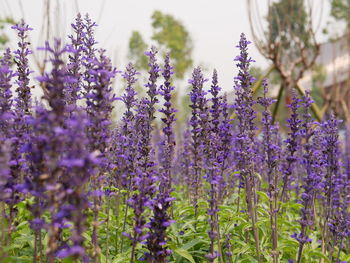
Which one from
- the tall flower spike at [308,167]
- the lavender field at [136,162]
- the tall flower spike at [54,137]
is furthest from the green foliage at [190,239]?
the tall flower spike at [54,137]

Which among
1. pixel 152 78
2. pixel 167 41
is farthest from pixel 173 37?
pixel 152 78

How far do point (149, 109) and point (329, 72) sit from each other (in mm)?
56896

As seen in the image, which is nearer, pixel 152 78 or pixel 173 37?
pixel 152 78

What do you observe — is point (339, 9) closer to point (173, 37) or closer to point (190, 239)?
point (173, 37)

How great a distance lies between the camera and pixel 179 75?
2037 inches

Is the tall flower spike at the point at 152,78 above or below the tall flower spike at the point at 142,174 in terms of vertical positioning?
above

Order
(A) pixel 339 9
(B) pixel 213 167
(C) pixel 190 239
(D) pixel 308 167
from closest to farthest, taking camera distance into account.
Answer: (B) pixel 213 167 → (D) pixel 308 167 → (C) pixel 190 239 → (A) pixel 339 9

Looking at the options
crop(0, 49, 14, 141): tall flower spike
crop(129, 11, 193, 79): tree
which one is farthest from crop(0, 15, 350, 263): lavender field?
crop(129, 11, 193, 79): tree

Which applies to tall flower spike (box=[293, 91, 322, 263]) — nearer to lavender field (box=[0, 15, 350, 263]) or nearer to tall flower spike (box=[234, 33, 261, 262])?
lavender field (box=[0, 15, 350, 263])

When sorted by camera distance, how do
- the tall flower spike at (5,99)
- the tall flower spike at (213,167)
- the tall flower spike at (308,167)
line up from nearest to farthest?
the tall flower spike at (5,99) → the tall flower spike at (213,167) → the tall flower spike at (308,167)

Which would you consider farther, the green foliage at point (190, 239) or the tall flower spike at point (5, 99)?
the green foliage at point (190, 239)

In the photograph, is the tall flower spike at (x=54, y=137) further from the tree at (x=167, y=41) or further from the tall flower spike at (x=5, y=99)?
the tree at (x=167, y=41)

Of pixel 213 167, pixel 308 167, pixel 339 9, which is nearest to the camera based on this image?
pixel 213 167

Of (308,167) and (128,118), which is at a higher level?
(128,118)
